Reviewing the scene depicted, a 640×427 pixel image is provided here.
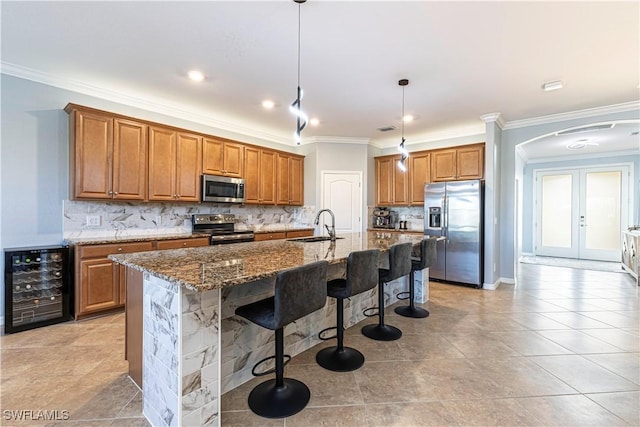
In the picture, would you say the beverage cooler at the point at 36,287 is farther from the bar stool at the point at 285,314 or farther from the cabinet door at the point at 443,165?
the cabinet door at the point at 443,165

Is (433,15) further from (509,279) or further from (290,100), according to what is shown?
(509,279)

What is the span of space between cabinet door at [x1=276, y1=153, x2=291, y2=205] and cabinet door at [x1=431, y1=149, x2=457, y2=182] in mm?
2669

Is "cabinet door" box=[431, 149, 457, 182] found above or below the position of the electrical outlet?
above

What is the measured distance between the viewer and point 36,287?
2900 mm

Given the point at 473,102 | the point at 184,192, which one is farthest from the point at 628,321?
the point at 184,192

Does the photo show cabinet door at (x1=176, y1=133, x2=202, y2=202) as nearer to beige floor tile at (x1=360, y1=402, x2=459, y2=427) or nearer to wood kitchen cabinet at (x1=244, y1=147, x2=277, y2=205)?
wood kitchen cabinet at (x1=244, y1=147, x2=277, y2=205)

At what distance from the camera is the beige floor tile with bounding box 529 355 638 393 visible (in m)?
2.01

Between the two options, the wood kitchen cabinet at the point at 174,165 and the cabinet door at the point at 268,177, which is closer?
the wood kitchen cabinet at the point at 174,165

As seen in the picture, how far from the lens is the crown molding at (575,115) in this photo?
395cm

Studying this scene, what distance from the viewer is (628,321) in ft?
10.7

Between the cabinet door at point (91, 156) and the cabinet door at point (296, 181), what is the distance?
2.87 metres

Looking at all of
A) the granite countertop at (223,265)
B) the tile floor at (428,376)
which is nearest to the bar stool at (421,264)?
the tile floor at (428,376)

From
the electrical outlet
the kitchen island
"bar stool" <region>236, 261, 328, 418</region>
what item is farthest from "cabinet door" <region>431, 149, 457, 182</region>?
the electrical outlet

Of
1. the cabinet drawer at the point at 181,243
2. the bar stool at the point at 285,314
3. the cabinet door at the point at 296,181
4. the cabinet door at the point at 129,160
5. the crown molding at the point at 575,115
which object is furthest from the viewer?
the cabinet door at the point at 296,181
